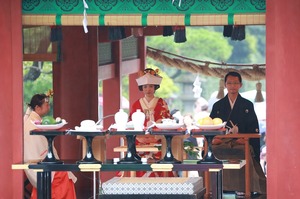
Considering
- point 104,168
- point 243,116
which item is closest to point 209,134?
point 104,168

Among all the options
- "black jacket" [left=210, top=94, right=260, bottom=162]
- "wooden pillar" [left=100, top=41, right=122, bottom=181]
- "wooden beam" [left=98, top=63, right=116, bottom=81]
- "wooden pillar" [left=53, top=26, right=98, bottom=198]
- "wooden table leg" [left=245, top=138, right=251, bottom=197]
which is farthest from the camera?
"wooden pillar" [left=100, top=41, right=122, bottom=181]

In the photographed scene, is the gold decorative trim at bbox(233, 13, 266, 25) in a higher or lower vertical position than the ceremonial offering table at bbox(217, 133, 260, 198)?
higher

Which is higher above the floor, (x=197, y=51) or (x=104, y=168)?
(x=197, y=51)

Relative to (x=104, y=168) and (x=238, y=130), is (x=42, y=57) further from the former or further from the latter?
(x=104, y=168)

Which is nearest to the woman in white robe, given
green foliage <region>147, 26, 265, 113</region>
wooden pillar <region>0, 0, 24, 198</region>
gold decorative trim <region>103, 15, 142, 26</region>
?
wooden pillar <region>0, 0, 24, 198</region>

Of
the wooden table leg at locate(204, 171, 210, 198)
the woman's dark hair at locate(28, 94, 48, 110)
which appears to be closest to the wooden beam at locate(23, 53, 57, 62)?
the woman's dark hair at locate(28, 94, 48, 110)

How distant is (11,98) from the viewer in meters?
10.9

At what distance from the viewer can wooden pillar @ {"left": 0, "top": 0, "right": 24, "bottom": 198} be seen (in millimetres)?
10852

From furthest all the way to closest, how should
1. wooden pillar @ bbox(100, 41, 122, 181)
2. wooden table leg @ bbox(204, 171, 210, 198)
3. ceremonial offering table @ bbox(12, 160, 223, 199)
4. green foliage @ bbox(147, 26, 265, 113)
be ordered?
green foliage @ bbox(147, 26, 265, 113) < wooden pillar @ bbox(100, 41, 122, 181) < wooden table leg @ bbox(204, 171, 210, 198) < ceremonial offering table @ bbox(12, 160, 223, 199)

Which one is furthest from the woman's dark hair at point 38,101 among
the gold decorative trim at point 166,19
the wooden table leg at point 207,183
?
the wooden table leg at point 207,183

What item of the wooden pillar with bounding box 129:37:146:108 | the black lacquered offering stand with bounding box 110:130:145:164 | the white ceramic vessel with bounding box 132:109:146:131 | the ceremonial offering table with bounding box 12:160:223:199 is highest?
the wooden pillar with bounding box 129:37:146:108

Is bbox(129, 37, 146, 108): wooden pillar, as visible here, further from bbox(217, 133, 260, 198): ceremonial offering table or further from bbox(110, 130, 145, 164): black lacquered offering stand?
bbox(110, 130, 145, 164): black lacquered offering stand

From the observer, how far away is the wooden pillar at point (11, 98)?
427 inches

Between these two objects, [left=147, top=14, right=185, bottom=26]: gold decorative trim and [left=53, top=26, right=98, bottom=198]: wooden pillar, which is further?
[left=53, top=26, right=98, bottom=198]: wooden pillar
